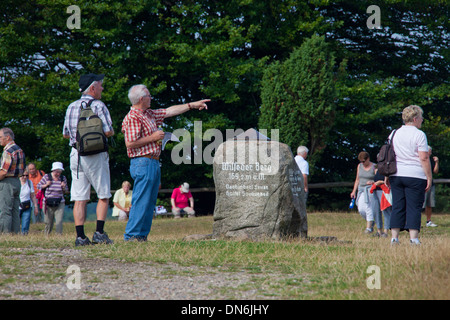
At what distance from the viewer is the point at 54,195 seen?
12422 millimetres

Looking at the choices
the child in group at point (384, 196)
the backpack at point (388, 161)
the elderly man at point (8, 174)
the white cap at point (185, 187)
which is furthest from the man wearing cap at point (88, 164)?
the white cap at point (185, 187)

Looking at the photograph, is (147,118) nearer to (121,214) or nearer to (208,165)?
(121,214)

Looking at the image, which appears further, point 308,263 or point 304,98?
point 304,98

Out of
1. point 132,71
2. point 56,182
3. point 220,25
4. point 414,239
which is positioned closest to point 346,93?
point 220,25

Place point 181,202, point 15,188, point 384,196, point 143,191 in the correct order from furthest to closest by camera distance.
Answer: point 181,202 → point 384,196 → point 15,188 → point 143,191

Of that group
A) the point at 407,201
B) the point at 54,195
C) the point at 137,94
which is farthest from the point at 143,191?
the point at 54,195

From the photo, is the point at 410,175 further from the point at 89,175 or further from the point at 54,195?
the point at 54,195

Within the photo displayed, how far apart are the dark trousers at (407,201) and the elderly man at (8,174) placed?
636cm

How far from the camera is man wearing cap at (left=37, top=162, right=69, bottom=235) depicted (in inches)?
490

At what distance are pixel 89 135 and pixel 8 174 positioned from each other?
→ 143 inches

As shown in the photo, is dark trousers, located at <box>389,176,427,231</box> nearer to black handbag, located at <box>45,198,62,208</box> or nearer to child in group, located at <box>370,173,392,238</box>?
child in group, located at <box>370,173,392,238</box>

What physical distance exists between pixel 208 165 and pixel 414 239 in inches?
592

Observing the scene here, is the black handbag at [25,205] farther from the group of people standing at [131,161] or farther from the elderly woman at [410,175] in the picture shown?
the elderly woman at [410,175]

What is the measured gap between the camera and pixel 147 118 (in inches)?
309
